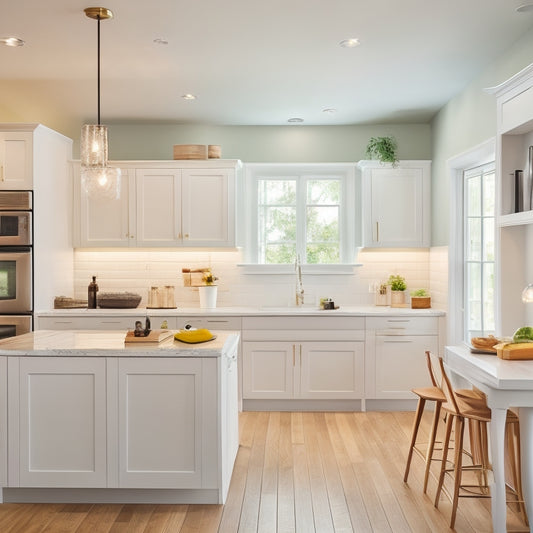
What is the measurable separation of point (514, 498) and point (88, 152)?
10.6ft

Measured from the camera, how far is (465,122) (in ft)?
16.8

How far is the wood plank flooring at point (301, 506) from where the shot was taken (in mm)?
3277

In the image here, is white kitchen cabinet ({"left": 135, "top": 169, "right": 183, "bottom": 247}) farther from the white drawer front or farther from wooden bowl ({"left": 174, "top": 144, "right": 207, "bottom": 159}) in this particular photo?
the white drawer front

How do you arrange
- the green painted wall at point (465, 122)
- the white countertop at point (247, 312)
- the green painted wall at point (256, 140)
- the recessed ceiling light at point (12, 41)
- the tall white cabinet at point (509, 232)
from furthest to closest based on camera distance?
1. the green painted wall at point (256, 140)
2. the white countertop at point (247, 312)
3. the green painted wall at point (465, 122)
4. the recessed ceiling light at point (12, 41)
5. the tall white cabinet at point (509, 232)

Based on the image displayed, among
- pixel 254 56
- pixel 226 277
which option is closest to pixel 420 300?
pixel 226 277

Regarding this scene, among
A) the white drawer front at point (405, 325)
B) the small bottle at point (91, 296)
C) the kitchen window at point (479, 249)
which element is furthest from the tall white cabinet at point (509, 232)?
the small bottle at point (91, 296)

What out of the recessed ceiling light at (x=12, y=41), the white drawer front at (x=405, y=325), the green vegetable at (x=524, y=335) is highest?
the recessed ceiling light at (x=12, y=41)

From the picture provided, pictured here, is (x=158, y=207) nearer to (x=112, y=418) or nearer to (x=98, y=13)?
(x=98, y=13)

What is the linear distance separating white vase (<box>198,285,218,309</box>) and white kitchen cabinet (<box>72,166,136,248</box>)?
86cm

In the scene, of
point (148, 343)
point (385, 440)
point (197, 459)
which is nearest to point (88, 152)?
point (148, 343)

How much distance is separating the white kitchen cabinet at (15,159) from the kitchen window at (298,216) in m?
2.23

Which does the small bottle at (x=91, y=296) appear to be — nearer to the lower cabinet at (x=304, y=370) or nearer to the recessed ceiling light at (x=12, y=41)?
the lower cabinet at (x=304, y=370)

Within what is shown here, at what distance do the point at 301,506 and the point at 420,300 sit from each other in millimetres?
2952

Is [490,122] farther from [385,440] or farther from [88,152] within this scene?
[88,152]
